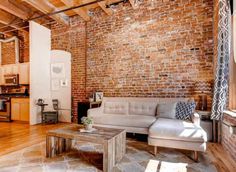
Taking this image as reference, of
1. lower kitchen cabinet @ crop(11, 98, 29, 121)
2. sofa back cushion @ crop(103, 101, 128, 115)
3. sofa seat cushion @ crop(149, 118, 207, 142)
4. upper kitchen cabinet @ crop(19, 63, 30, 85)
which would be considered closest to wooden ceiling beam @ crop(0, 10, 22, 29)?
upper kitchen cabinet @ crop(19, 63, 30, 85)

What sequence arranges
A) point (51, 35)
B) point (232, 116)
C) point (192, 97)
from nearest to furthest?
1. point (232, 116)
2. point (192, 97)
3. point (51, 35)

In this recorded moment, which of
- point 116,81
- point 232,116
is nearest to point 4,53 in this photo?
point 116,81

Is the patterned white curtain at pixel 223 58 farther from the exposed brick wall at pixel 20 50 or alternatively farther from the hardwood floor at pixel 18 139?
the exposed brick wall at pixel 20 50

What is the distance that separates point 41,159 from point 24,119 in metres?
3.42

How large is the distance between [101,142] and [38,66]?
14.0 feet

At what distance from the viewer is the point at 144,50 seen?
15.0ft

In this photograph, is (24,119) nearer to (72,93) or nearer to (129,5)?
(72,93)

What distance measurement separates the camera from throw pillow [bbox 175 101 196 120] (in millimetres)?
3451

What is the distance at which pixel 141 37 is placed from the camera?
4609 millimetres

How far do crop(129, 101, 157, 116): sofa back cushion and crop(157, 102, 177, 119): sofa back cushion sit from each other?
0.64ft

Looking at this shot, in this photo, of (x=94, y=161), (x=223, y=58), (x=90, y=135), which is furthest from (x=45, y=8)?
(x=223, y=58)

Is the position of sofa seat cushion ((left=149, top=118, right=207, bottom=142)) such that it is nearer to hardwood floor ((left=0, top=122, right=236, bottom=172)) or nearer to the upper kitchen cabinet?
hardwood floor ((left=0, top=122, right=236, bottom=172))

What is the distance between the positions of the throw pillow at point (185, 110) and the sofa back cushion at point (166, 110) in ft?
0.29

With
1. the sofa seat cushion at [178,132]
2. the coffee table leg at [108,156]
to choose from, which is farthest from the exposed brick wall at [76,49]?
the coffee table leg at [108,156]
